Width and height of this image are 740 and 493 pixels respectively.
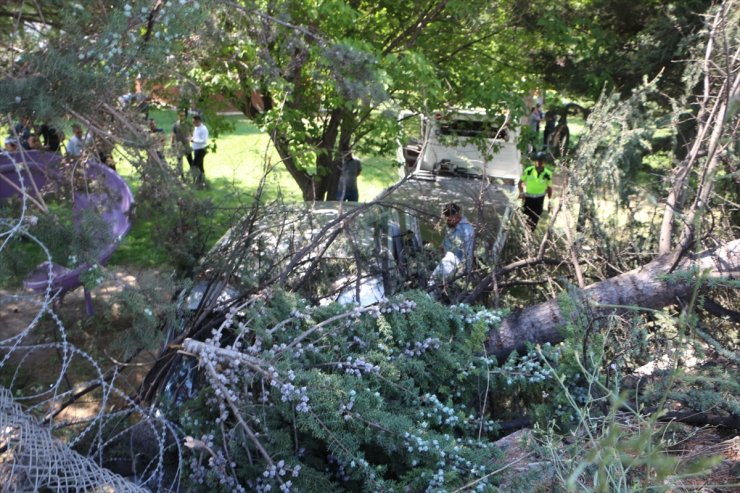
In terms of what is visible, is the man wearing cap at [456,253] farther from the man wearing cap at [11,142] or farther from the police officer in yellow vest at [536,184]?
the police officer in yellow vest at [536,184]

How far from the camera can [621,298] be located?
13.3 ft

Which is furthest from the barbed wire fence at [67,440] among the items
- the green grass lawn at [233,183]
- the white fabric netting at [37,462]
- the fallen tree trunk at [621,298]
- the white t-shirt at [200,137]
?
the white t-shirt at [200,137]

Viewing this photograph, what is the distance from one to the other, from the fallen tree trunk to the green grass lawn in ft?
6.90

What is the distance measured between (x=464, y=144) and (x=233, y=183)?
330 centimetres

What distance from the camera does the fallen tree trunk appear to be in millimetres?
3896

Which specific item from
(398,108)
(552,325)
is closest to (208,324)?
(552,325)

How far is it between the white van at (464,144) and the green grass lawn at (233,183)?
619 millimetres

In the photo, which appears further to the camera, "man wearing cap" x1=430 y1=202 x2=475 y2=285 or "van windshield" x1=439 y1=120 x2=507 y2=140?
"van windshield" x1=439 y1=120 x2=507 y2=140

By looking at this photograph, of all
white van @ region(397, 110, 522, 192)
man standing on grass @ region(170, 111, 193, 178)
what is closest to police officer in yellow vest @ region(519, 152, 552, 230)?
white van @ region(397, 110, 522, 192)

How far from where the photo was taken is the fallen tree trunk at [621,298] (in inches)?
153

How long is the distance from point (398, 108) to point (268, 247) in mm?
2489

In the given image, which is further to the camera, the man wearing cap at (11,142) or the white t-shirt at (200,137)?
the white t-shirt at (200,137)

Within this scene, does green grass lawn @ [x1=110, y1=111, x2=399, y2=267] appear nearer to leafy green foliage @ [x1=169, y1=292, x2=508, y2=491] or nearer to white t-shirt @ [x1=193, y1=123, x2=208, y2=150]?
white t-shirt @ [x1=193, y1=123, x2=208, y2=150]

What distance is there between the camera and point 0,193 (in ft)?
21.0
